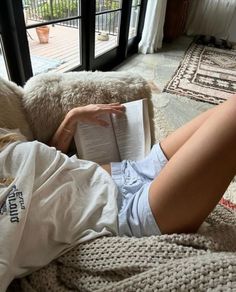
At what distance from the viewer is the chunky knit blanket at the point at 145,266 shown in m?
0.45

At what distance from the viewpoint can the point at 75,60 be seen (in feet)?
6.96

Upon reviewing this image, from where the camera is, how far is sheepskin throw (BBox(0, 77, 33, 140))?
85 cm

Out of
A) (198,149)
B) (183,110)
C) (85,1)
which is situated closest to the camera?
(198,149)

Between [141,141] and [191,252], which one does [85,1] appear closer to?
[141,141]

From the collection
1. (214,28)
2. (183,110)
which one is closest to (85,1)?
(183,110)

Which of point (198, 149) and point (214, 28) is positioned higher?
point (198, 149)

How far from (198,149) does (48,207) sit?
0.41m

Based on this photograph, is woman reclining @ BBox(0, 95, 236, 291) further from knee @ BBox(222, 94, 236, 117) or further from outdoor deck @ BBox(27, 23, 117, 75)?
outdoor deck @ BBox(27, 23, 117, 75)

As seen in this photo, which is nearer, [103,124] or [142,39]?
[103,124]

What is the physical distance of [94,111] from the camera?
0.91 m

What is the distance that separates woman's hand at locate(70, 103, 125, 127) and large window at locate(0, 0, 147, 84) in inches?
27.7

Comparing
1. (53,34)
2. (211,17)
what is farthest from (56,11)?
(211,17)

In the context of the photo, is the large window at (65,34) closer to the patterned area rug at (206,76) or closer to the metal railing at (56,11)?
the metal railing at (56,11)

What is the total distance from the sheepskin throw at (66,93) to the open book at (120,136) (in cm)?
7
